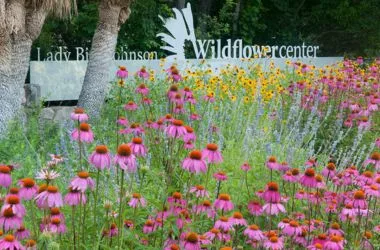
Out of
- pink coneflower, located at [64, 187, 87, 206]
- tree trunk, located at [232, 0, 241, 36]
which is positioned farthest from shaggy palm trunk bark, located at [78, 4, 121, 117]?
tree trunk, located at [232, 0, 241, 36]

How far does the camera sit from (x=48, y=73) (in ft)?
35.6

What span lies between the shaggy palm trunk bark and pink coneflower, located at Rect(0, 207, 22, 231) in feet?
19.1

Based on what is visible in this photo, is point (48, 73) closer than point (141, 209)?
No

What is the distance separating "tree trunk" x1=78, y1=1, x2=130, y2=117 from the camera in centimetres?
793

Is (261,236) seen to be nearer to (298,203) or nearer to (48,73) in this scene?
(298,203)

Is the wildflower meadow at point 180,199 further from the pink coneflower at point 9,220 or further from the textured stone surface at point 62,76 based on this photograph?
the textured stone surface at point 62,76

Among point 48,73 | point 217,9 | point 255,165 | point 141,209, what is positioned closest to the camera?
point 141,209

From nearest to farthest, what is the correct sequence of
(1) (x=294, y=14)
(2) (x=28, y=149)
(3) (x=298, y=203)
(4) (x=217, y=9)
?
(3) (x=298, y=203) < (2) (x=28, y=149) < (4) (x=217, y=9) < (1) (x=294, y=14)

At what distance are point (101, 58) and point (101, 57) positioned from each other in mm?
15

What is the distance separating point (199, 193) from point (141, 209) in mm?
345

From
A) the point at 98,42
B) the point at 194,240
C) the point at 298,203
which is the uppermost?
the point at 98,42

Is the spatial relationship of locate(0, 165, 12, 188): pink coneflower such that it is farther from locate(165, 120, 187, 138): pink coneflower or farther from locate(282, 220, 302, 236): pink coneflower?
locate(282, 220, 302, 236): pink coneflower

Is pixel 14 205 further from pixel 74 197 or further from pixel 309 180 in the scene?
pixel 309 180

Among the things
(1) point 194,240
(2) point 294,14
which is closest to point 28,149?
(1) point 194,240
